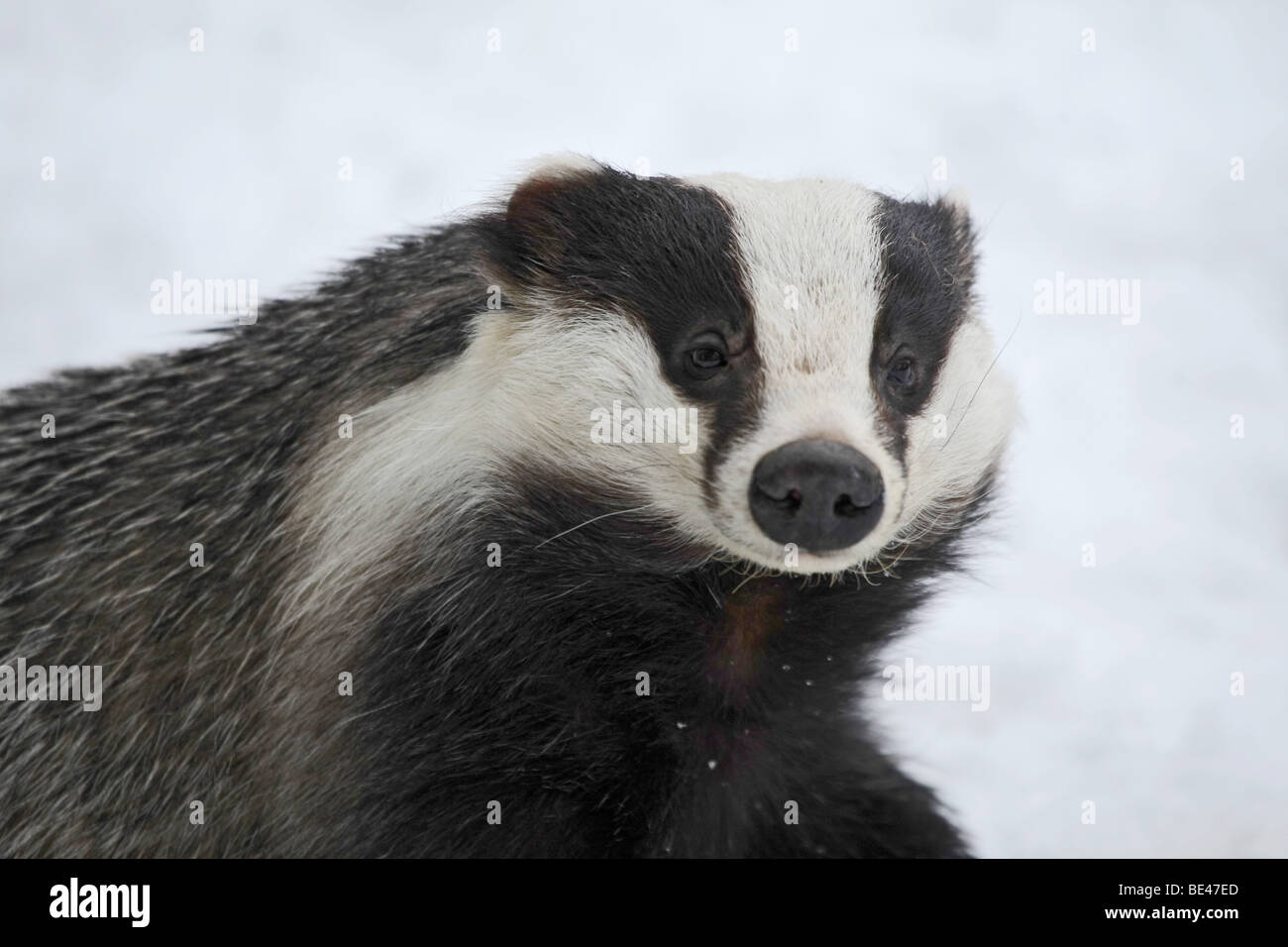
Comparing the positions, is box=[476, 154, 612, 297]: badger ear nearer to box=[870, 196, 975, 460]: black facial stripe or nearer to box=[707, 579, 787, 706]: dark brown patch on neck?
box=[870, 196, 975, 460]: black facial stripe

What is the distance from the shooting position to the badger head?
2395 mm

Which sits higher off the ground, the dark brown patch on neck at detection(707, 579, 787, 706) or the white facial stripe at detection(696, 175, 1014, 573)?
the white facial stripe at detection(696, 175, 1014, 573)

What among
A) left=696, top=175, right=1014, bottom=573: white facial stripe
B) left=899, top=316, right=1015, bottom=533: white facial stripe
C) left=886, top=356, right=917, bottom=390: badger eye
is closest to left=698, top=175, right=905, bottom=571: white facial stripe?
left=696, top=175, right=1014, bottom=573: white facial stripe

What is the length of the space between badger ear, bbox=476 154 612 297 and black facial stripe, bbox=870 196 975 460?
0.59 metres

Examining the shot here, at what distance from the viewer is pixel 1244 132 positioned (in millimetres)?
5914

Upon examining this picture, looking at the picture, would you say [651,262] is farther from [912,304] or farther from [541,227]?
[912,304]

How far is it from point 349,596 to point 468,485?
32cm

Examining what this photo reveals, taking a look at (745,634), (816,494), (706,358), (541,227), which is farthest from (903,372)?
(541,227)

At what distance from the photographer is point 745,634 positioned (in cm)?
278

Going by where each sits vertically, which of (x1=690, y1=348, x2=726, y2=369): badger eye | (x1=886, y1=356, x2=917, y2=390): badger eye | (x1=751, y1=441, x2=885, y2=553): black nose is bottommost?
(x1=751, y1=441, x2=885, y2=553): black nose

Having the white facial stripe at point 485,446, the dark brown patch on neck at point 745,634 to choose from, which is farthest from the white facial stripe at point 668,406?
the dark brown patch on neck at point 745,634

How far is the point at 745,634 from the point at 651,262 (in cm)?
75
